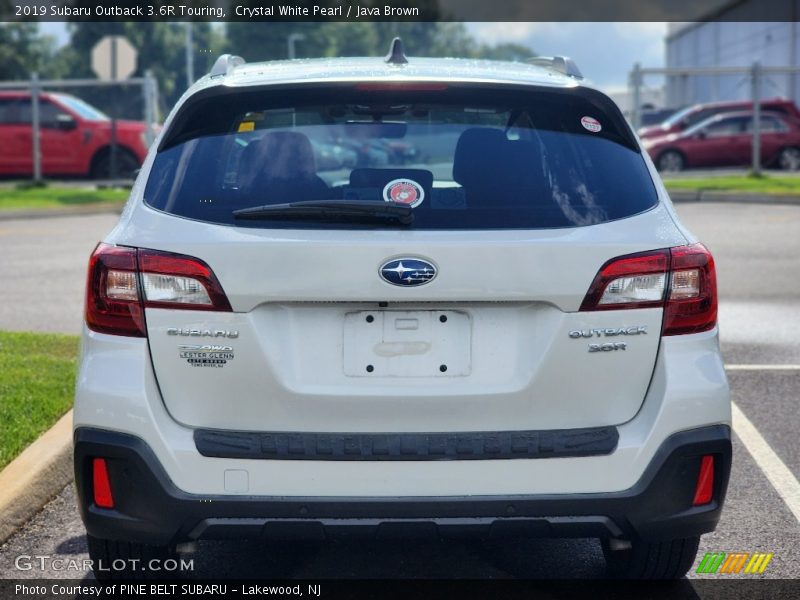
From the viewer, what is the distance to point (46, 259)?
14.5 m

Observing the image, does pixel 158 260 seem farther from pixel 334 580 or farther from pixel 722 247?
pixel 722 247

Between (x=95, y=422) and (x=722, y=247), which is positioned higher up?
(x=95, y=422)

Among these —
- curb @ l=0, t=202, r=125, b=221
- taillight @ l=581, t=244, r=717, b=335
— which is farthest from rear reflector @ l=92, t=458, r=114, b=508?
curb @ l=0, t=202, r=125, b=221

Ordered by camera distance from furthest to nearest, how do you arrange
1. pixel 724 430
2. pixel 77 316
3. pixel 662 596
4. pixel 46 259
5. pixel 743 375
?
pixel 46 259
pixel 77 316
pixel 743 375
pixel 662 596
pixel 724 430

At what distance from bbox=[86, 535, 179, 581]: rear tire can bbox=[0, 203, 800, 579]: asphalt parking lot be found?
0.37 meters

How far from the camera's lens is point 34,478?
541 cm

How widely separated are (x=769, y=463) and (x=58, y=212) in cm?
1712

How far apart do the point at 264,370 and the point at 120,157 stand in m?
23.4

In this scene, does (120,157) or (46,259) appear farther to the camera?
(120,157)

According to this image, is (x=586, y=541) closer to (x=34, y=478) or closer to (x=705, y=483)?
(x=705, y=483)

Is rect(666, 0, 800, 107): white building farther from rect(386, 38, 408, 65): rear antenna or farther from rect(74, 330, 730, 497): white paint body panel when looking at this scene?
rect(74, 330, 730, 497): white paint body panel

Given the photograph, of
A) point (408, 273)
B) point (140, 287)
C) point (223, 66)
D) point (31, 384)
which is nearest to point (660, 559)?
point (408, 273)

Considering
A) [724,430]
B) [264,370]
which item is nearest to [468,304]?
[264,370]

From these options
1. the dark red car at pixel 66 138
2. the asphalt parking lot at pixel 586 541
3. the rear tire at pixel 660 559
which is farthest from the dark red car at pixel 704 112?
the rear tire at pixel 660 559
